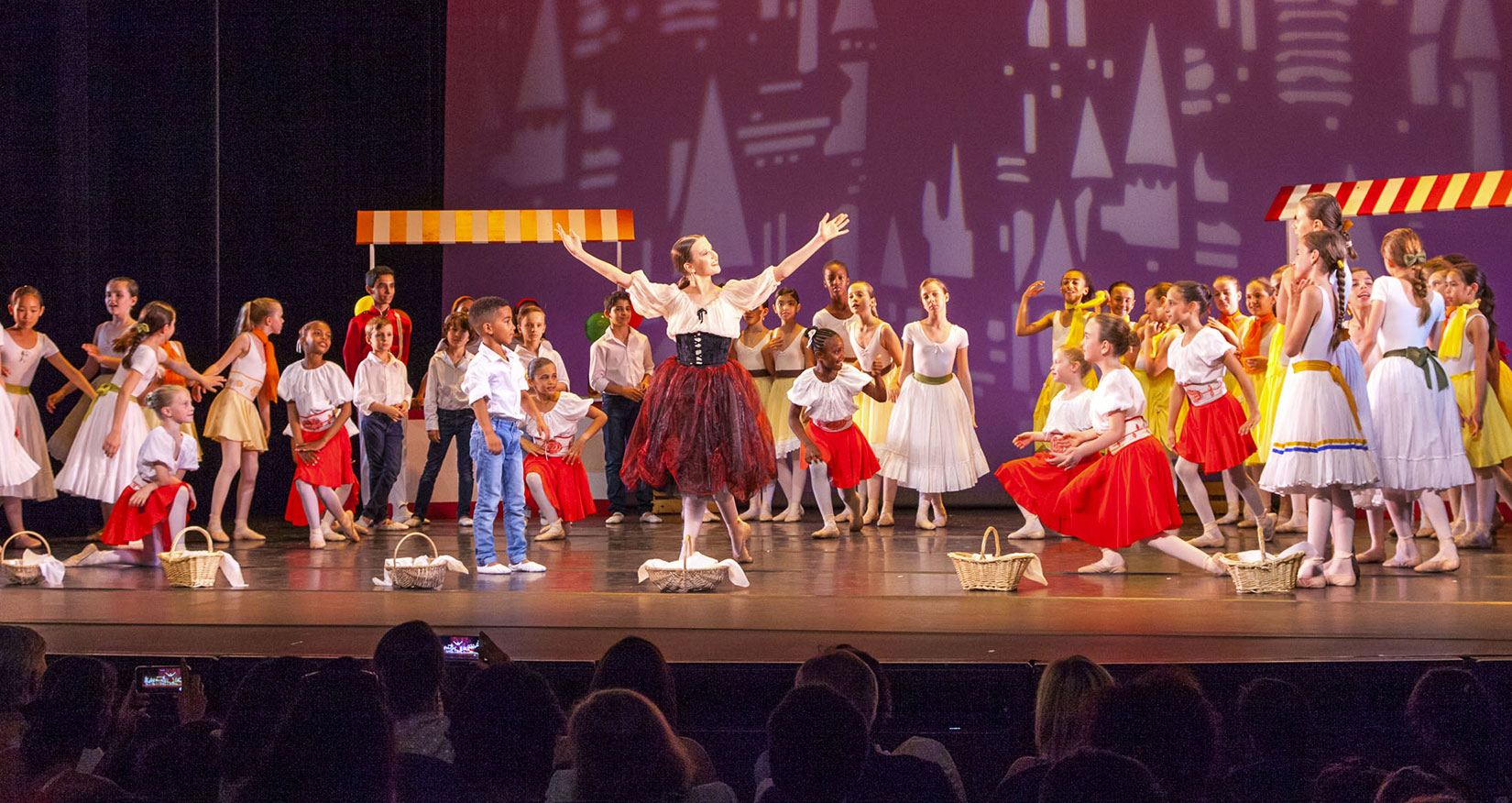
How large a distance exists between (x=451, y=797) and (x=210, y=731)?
1.60 feet

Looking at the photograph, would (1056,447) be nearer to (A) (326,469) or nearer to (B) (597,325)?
(A) (326,469)

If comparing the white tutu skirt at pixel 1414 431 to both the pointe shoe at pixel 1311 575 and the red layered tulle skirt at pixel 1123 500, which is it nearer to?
the pointe shoe at pixel 1311 575

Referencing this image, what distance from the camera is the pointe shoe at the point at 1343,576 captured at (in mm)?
4277

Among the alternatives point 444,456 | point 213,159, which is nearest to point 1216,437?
point 444,456

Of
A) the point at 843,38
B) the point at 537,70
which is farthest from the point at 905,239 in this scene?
the point at 537,70

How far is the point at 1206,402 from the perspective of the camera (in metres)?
5.96

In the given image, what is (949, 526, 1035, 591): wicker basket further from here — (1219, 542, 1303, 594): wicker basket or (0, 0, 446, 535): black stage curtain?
(0, 0, 446, 535): black stage curtain

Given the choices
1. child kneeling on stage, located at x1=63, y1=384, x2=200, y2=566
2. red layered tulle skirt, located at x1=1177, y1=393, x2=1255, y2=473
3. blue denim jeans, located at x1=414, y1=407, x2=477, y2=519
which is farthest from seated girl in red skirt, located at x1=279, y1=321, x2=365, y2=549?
red layered tulle skirt, located at x1=1177, y1=393, x2=1255, y2=473

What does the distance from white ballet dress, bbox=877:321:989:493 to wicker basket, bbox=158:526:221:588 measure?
3.59 m

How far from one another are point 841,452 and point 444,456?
2422 mm

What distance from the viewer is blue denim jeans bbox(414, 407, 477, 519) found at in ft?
23.2

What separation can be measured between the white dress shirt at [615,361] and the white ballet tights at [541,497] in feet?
3.96

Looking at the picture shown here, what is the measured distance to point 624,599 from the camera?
13.9ft

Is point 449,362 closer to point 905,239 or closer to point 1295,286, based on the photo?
point 905,239
